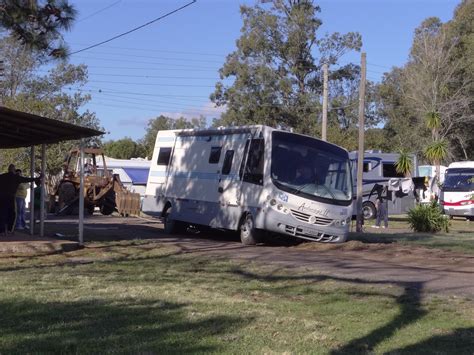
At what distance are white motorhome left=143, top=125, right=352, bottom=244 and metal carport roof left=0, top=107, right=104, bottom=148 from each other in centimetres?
419

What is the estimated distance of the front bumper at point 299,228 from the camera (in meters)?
15.7

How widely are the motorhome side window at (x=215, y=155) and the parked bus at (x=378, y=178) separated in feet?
44.6

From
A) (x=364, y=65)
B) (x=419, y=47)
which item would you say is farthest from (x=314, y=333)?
(x=419, y=47)

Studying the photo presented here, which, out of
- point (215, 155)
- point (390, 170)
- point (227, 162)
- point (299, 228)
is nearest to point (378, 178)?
point (390, 170)

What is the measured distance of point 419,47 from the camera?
52469 mm

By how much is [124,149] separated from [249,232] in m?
79.5

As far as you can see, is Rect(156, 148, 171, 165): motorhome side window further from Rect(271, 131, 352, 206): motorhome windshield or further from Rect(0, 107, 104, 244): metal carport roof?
Rect(271, 131, 352, 206): motorhome windshield

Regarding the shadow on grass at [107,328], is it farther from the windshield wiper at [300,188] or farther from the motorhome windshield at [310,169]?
the motorhome windshield at [310,169]

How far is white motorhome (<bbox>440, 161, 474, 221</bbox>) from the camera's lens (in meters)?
33.8

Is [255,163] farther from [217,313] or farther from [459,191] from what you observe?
[459,191]

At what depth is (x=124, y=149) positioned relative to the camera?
94.4 meters

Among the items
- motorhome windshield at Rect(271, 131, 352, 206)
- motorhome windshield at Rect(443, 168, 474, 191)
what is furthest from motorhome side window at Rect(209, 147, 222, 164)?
motorhome windshield at Rect(443, 168, 474, 191)

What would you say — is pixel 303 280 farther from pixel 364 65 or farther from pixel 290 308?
pixel 364 65

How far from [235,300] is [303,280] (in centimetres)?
230
